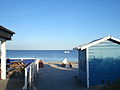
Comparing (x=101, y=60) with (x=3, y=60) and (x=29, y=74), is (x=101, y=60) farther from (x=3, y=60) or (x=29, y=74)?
Result: (x=3, y=60)

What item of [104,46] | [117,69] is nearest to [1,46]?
[104,46]

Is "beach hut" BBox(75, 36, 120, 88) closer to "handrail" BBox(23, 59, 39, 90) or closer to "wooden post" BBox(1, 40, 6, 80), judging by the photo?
"handrail" BBox(23, 59, 39, 90)

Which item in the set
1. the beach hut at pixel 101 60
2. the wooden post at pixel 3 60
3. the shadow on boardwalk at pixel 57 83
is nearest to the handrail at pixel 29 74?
the shadow on boardwalk at pixel 57 83

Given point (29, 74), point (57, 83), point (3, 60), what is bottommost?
point (57, 83)

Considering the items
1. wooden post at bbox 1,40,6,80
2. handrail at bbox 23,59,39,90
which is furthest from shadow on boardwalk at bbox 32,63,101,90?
wooden post at bbox 1,40,6,80

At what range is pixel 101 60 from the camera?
31.1 feet

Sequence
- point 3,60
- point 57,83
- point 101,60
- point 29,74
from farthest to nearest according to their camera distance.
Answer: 1. point 3,60
2. point 57,83
3. point 101,60
4. point 29,74

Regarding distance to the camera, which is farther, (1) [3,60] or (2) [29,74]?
(1) [3,60]

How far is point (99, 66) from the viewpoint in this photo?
948 cm

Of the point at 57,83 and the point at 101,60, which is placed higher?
the point at 101,60

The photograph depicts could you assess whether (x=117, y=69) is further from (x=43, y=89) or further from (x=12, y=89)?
(x=12, y=89)

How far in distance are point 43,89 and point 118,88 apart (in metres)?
5.76

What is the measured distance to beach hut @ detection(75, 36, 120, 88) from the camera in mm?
9352

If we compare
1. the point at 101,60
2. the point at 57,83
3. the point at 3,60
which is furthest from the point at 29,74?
the point at 101,60
